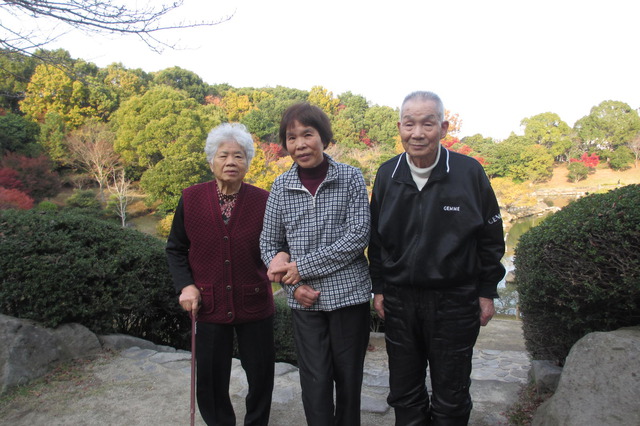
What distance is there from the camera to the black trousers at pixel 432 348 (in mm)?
1772

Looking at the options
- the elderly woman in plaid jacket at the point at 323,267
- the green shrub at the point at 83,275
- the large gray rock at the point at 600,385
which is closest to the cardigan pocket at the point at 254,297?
the elderly woman in plaid jacket at the point at 323,267

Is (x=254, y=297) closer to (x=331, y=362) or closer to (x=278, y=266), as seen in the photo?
(x=278, y=266)

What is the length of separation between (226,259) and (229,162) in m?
0.47

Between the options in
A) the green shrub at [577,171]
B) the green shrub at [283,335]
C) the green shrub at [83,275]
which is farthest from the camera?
the green shrub at [577,171]

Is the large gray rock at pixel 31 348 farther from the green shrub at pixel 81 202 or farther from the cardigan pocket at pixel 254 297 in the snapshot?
the green shrub at pixel 81 202

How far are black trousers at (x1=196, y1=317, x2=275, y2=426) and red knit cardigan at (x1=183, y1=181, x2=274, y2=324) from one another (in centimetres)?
8

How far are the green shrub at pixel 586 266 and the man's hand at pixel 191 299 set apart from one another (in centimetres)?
176

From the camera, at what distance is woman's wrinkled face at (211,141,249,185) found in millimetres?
2104

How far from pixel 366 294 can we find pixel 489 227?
1.93ft

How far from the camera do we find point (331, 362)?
73.4 inches

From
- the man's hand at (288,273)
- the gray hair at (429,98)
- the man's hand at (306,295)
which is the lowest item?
the man's hand at (306,295)

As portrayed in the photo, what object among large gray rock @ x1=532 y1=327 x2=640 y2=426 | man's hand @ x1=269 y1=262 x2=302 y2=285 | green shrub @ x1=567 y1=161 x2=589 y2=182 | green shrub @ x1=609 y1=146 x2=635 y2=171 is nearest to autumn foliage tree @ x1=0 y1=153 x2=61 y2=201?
man's hand @ x1=269 y1=262 x2=302 y2=285

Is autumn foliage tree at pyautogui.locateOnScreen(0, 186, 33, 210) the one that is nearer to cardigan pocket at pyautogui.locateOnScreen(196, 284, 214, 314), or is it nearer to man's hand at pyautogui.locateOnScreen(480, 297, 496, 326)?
cardigan pocket at pyautogui.locateOnScreen(196, 284, 214, 314)

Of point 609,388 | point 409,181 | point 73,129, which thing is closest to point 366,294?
point 409,181
